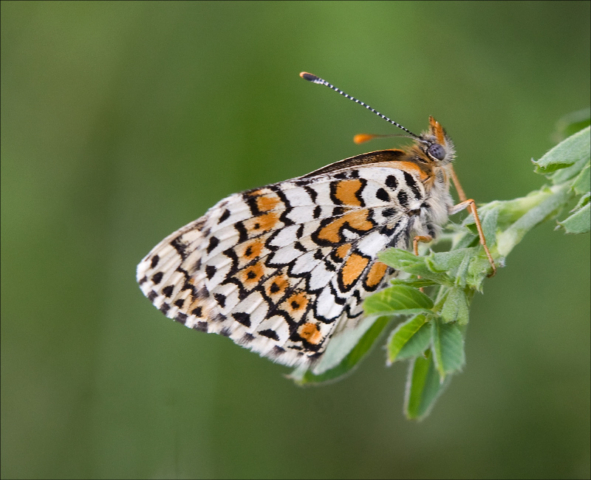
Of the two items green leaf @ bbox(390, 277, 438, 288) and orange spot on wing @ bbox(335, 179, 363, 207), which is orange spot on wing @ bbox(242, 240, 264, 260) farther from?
green leaf @ bbox(390, 277, 438, 288)

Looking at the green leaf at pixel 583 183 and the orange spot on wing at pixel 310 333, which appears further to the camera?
the orange spot on wing at pixel 310 333

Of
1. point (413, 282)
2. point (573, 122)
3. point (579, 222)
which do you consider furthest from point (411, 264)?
point (573, 122)

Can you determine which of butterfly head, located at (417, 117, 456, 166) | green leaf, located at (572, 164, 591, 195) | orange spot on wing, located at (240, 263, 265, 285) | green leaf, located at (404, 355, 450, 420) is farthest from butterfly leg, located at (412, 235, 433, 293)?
green leaf, located at (572, 164, 591, 195)

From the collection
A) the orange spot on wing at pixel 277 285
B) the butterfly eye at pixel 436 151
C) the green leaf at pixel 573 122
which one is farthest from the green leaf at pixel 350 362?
the green leaf at pixel 573 122

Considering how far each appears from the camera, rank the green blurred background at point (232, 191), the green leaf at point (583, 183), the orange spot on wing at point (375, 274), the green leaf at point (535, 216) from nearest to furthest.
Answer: the green leaf at point (583, 183)
the green leaf at point (535, 216)
the orange spot on wing at point (375, 274)
the green blurred background at point (232, 191)

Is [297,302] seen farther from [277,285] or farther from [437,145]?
[437,145]

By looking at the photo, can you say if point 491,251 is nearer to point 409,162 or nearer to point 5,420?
point 409,162

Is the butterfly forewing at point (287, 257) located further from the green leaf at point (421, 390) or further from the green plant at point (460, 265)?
the green plant at point (460, 265)
